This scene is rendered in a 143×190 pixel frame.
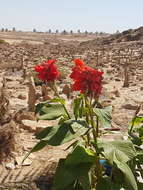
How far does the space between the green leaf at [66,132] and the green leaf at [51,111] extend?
323 mm

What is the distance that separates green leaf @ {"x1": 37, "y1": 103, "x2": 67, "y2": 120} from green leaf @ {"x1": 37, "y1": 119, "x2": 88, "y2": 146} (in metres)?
0.32

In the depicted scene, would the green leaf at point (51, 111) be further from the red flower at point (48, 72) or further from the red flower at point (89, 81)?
the red flower at point (89, 81)

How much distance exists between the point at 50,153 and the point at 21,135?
106cm

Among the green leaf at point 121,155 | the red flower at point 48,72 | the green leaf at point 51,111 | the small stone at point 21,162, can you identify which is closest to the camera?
A: the green leaf at point 121,155

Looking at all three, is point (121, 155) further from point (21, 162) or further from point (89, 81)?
point (21, 162)

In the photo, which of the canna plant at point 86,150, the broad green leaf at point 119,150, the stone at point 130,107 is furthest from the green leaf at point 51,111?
the stone at point 130,107

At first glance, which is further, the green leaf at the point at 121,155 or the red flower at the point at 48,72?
the red flower at the point at 48,72

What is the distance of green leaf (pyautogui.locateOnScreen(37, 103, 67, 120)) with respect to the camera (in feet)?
11.9

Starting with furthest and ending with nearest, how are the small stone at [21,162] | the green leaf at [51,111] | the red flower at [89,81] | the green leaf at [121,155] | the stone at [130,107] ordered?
the stone at [130,107], the small stone at [21,162], the green leaf at [51,111], the red flower at [89,81], the green leaf at [121,155]

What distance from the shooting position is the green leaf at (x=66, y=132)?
310 cm

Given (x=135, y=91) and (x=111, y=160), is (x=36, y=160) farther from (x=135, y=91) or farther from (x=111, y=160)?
(x=135, y=91)

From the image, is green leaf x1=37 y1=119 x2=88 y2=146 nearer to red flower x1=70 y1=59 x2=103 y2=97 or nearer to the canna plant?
the canna plant

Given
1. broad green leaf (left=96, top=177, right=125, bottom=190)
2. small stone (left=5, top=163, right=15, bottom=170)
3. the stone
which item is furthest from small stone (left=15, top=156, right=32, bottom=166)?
the stone

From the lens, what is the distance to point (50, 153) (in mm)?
5629
